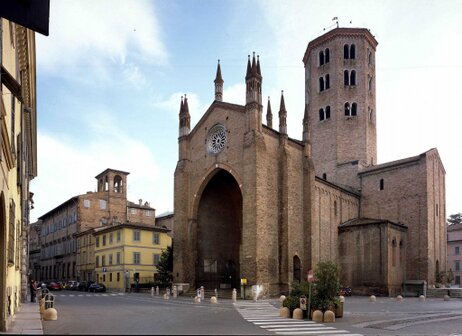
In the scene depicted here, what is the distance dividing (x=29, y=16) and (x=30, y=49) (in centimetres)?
1334

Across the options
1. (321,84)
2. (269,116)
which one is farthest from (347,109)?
(269,116)

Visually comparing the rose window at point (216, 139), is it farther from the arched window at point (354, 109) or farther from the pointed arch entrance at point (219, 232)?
the arched window at point (354, 109)

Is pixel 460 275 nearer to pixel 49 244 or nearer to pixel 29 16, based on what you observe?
pixel 49 244

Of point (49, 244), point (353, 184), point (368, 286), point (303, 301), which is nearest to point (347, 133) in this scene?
point (353, 184)

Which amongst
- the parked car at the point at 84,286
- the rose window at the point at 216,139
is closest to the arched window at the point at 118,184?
the parked car at the point at 84,286

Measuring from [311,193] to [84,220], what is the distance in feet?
116

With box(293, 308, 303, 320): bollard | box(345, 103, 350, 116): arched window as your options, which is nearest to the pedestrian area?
box(293, 308, 303, 320): bollard

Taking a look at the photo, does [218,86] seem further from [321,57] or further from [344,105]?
[321,57]

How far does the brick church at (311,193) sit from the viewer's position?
1601 inches

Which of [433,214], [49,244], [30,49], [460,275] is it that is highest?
[30,49]

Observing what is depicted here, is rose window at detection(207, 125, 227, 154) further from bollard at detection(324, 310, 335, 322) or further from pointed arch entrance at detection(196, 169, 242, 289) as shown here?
bollard at detection(324, 310, 335, 322)

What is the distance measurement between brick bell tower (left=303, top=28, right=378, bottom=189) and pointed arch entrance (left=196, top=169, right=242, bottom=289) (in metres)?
14.9

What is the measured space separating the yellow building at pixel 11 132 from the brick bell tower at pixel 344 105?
3742cm

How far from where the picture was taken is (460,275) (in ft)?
258
